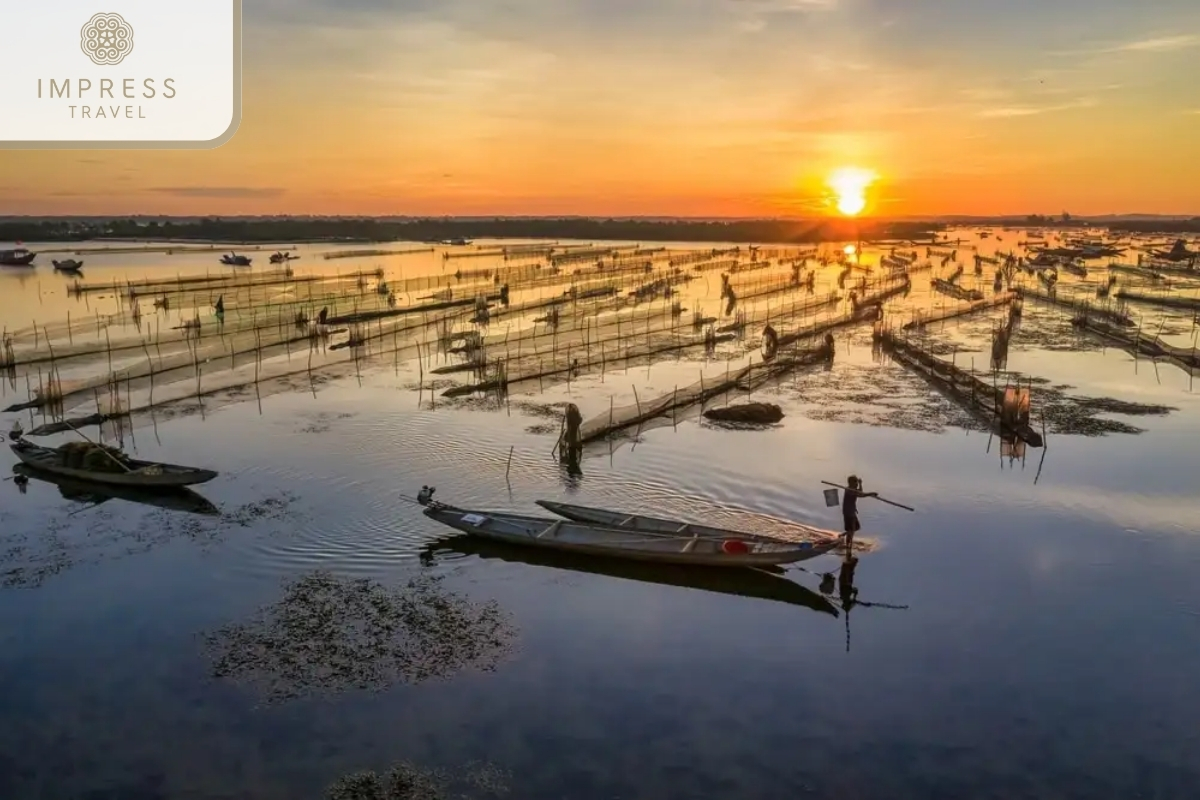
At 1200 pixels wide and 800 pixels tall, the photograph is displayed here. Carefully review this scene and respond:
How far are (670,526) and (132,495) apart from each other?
1077cm

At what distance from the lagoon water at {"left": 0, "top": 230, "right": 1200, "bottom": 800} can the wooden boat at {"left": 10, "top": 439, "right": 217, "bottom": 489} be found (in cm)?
53

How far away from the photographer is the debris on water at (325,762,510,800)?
866 cm

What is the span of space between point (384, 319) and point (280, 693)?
105 feet

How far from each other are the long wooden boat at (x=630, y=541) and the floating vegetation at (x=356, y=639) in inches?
69.7

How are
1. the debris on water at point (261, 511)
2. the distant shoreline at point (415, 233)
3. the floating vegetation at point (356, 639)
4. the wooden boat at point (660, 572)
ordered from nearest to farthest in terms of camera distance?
the floating vegetation at point (356, 639)
the wooden boat at point (660, 572)
the debris on water at point (261, 511)
the distant shoreline at point (415, 233)

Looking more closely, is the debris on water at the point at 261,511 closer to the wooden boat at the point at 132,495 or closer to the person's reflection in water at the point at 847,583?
the wooden boat at the point at 132,495

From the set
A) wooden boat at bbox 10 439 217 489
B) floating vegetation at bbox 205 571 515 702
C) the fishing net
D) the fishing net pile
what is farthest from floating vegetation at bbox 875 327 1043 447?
the fishing net pile

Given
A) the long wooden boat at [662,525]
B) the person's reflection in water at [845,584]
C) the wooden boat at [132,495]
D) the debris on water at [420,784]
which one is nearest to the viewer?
the debris on water at [420,784]

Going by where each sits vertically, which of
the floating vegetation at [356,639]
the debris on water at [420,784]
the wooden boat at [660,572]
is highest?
the wooden boat at [660,572]

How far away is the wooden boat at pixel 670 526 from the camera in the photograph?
1353cm

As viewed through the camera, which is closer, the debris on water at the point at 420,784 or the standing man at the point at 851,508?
the debris on water at the point at 420,784

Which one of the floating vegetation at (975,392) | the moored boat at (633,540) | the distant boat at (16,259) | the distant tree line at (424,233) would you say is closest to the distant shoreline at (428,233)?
the distant tree line at (424,233)

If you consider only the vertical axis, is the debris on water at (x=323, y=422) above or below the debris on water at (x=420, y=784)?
above

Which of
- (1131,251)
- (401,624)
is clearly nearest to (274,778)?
(401,624)
